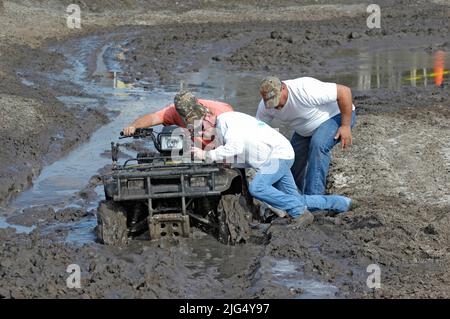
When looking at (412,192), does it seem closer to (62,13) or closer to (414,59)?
(414,59)

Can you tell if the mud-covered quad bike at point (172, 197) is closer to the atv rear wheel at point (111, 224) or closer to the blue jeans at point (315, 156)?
the atv rear wheel at point (111, 224)

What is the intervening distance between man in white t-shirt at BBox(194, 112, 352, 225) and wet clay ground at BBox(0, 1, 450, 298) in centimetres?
30

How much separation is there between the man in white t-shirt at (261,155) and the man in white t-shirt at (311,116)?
18.1 inches

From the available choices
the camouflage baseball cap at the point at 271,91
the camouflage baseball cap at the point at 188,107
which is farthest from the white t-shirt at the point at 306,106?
the camouflage baseball cap at the point at 188,107

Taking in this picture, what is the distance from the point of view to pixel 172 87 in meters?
18.6

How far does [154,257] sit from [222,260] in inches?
26.4

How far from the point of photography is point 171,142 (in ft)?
29.3

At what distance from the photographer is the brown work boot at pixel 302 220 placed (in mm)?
9089

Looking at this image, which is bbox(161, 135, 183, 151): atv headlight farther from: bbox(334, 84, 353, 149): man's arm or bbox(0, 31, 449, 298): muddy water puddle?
bbox(334, 84, 353, 149): man's arm

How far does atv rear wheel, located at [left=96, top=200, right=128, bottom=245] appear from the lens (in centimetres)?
881

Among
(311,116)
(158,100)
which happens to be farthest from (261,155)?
(158,100)

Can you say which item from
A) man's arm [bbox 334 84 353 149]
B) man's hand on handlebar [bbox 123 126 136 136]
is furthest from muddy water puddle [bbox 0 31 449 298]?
man's arm [bbox 334 84 353 149]

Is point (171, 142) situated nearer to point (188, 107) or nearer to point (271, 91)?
point (188, 107)
